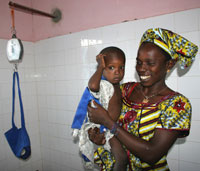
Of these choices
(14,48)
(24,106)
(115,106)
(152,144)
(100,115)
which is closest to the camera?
(152,144)

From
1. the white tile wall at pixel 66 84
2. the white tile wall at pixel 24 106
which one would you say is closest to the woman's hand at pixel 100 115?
the white tile wall at pixel 66 84

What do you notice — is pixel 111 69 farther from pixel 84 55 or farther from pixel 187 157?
pixel 187 157

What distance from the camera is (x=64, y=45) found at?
86.4 inches

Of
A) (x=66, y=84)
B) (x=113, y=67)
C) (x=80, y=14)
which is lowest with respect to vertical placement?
(x=66, y=84)

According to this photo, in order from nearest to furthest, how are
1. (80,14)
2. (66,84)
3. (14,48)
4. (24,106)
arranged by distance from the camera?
(14,48), (80,14), (66,84), (24,106)

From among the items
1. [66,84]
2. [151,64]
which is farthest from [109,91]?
[66,84]

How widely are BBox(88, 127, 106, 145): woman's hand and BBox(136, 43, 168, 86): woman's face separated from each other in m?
0.42

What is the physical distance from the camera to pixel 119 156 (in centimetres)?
101

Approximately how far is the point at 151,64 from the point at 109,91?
31 cm

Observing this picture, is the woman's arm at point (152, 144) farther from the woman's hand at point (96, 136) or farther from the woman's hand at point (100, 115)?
the woman's hand at point (96, 136)

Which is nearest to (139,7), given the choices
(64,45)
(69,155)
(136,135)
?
(64,45)

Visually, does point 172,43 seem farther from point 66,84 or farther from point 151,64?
point 66,84

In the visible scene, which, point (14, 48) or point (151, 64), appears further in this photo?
point (14, 48)

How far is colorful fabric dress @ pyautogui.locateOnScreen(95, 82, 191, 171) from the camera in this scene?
0.86m
